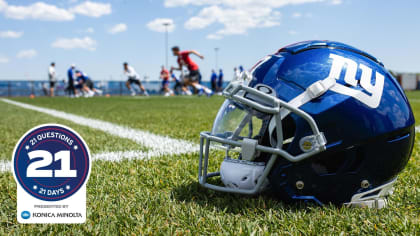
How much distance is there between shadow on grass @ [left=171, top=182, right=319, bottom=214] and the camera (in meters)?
1.48

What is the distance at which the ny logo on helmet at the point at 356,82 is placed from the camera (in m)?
1.37

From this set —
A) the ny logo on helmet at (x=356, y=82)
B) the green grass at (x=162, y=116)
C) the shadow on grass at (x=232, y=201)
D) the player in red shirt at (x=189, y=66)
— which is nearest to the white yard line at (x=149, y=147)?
the green grass at (x=162, y=116)

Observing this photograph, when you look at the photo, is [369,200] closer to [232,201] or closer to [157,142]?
[232,201]

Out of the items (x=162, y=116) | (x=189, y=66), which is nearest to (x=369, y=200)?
(x=162, y=116)

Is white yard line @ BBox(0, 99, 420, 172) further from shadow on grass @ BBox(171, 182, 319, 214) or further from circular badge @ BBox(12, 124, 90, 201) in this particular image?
circular badge @ BBox(12, 124, 90, 201)

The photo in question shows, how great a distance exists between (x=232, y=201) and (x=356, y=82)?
0.70 meters

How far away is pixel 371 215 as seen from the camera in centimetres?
140

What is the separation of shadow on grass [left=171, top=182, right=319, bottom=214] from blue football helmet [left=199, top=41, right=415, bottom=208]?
0.14 ft

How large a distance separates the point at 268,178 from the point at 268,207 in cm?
12

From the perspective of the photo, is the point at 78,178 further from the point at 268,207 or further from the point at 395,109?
the point at 395,109

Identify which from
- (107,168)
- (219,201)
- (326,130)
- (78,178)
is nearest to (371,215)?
(326,130)

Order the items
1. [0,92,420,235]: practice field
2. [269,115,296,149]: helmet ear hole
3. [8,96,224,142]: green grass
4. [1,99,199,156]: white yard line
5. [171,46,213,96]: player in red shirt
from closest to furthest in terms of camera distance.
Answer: [0,92,420,235]: practice field → [269,115,296,149]: helmet ear hole → [1,99,199,156]: white yard line → [8,96,224,142]: green grass → [171,46,213,96]: player in red shirt

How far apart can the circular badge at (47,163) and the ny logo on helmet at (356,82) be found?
979 millimetres

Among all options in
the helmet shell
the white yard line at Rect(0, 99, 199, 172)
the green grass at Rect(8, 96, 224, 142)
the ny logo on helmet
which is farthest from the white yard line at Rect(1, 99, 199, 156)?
the ny logo on helmet
